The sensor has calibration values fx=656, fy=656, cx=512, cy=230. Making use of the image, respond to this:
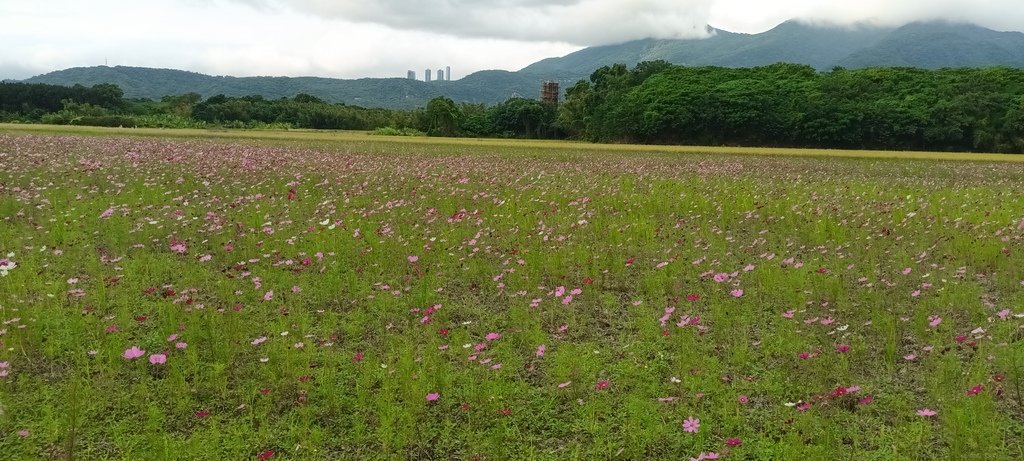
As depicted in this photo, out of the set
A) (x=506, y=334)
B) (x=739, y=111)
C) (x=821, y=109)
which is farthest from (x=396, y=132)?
(x=506, y=334)

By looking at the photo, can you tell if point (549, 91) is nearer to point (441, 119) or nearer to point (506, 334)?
point (441, 119)

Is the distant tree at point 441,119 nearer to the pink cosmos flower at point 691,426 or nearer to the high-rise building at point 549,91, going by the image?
the high-rise building at point 549,91

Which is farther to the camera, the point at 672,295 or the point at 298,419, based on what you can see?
the point at 672,295

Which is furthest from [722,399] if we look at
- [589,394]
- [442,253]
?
[442,253]

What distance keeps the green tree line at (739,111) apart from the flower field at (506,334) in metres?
42.5

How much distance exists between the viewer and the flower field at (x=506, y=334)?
3.55 meters

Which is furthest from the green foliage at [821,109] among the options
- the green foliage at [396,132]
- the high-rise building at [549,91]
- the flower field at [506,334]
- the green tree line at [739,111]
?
the high-rise building at [549,91]

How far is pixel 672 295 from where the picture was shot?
238 inches

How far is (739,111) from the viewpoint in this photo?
52.3 metres

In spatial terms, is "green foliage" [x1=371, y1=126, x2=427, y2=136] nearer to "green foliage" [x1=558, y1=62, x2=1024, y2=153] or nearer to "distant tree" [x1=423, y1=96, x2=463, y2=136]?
"distant tree" [x1=423, y1=96, x2=463, y2=136]

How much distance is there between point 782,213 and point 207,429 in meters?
9.09

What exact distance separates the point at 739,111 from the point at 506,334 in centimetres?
5165

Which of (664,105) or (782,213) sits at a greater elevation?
(664,105)

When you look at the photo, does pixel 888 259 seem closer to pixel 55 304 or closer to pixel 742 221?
pixel 742 221
